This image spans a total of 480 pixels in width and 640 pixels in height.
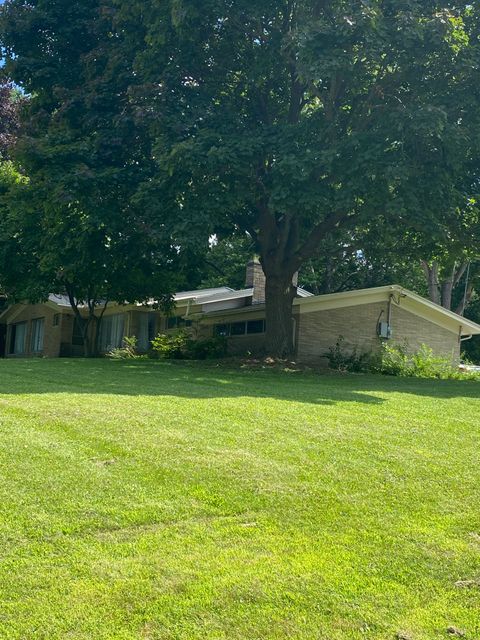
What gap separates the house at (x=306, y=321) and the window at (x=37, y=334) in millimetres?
2203

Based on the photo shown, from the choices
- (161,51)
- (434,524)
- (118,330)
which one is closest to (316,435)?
(434,524)

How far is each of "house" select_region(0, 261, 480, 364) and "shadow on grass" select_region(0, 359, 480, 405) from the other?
443cm

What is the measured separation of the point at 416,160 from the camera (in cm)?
1680

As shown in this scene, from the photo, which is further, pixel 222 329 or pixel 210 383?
pixel 222 329

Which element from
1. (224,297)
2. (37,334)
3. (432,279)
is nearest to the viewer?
(224,297)

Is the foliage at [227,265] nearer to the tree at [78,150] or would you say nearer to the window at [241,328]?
the window at [241,328]

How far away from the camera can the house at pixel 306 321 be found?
Answer: 78.1 feet

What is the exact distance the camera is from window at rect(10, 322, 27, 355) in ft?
120

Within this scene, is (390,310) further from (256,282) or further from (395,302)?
(256,282)

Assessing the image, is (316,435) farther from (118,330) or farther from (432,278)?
(432,278)

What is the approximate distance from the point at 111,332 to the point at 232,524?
26963 millimetres

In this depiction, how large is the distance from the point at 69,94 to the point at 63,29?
7.37ft

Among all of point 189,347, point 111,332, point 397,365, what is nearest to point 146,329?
point 111,332

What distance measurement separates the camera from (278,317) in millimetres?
20438
